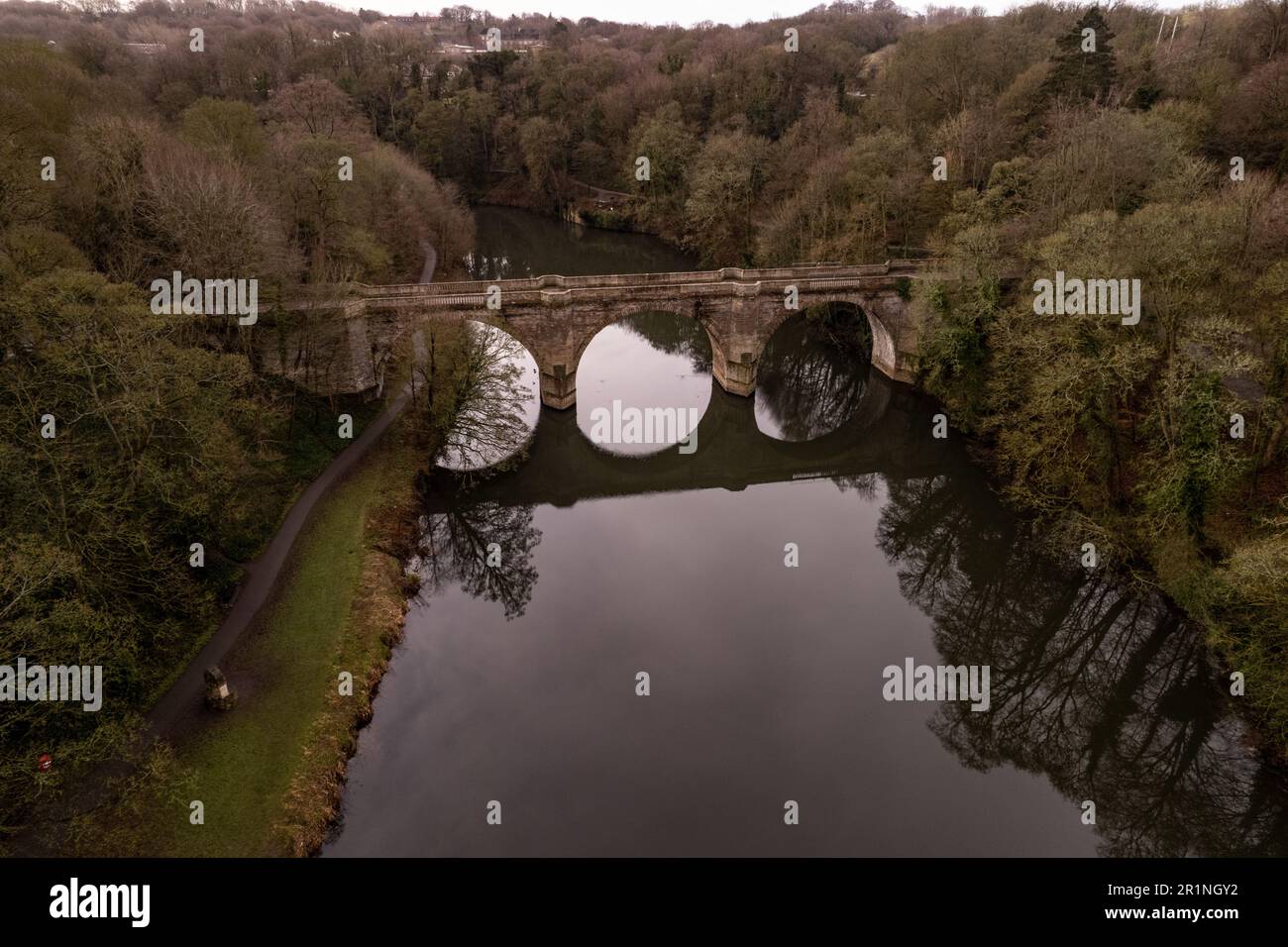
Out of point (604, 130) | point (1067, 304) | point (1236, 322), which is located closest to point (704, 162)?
point (604, 130)

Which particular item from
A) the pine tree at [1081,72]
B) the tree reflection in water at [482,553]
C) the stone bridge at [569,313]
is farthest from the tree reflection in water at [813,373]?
the pine tree at [1081,72]

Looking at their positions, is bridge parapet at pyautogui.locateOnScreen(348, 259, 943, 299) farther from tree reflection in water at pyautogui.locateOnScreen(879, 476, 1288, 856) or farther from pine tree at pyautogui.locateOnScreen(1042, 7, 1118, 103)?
tree reflection in water at pyautogui.locateOnScreen(879, 476, 1288, 856)

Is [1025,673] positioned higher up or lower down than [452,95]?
lower down

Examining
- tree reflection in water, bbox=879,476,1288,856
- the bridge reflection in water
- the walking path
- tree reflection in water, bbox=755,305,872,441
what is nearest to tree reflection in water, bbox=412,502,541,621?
the bridge reflection in water

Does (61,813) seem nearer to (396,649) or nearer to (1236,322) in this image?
(396,649)

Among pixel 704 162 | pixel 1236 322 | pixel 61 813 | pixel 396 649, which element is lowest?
pixel 61 813

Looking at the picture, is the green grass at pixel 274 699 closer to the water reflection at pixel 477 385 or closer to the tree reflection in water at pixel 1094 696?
the water reflection at pixel 477 385
